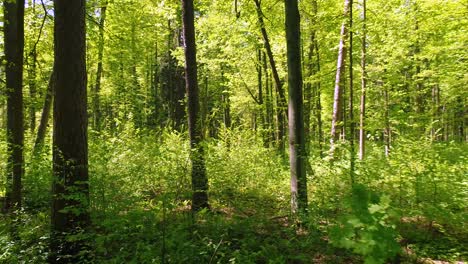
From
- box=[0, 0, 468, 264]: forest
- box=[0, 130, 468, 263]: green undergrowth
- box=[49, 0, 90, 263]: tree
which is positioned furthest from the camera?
box=[49, 0, 90, 263]: tree

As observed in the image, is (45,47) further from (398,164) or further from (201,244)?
(398,164)

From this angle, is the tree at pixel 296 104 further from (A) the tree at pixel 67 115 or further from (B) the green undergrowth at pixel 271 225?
(A) the tree at pixel 67 115

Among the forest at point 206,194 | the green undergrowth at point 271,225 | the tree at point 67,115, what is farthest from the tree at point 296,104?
the tree at point 67,115

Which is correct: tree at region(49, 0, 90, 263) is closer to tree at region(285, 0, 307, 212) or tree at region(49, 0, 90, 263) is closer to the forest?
the forest

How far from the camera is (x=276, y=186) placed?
8.28 meters

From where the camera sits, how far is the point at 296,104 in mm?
5277

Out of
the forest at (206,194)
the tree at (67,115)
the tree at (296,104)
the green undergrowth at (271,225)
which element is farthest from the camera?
the tree at (296,104)

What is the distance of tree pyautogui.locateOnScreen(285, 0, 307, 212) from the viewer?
5.27 metres

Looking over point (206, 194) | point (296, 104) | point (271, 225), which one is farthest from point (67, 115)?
point (271, 225)

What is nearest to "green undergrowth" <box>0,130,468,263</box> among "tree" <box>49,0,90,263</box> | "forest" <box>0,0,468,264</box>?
"forest" <box>0,0,468,264</box>

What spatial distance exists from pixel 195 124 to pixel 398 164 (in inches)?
164

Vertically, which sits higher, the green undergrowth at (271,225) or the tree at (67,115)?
the tree at (67,115)

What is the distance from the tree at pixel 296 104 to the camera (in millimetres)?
5266

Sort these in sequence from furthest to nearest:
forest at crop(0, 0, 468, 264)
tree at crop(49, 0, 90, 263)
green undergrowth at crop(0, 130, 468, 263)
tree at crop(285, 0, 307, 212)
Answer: tree at crop(285, 0, 307, 212), tree at crop(49, 0, 90, 263), forest at crop(0, 0, 468, 264), green undergrowth at crop(0, 130, 468, 263)
